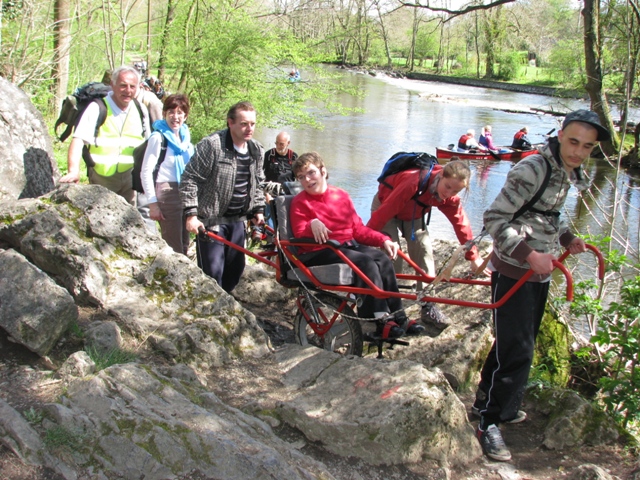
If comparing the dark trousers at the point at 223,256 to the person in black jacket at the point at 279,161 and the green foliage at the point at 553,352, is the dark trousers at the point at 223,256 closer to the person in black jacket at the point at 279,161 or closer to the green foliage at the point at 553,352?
the green foliage at the point at 553,352

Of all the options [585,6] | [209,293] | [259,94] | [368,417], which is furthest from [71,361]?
[585,6]

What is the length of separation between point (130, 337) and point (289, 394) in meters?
1.07

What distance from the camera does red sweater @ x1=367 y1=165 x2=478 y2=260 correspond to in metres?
4.62

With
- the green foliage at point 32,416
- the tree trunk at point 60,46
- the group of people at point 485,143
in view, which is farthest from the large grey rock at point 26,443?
the group of people at point 485,143

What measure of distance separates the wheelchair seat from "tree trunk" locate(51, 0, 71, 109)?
781cm

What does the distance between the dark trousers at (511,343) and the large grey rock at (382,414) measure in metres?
0.25

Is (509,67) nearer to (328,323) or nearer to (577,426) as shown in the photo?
(328,323)

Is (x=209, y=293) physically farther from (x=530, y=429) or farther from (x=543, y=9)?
(x=543, y=9)

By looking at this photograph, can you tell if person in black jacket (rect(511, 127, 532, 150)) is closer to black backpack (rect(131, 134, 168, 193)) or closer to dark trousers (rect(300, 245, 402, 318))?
black backpack (rect(131, 134, 168, 193))

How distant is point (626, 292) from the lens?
3.98 metres

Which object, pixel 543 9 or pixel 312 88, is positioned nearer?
pixel 312 88

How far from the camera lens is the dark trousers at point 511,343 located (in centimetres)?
327

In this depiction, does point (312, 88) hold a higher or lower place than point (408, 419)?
higher

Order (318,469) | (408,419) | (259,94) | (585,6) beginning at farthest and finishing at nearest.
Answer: (259,94) → (585,6) → (408,419) → (318,469)
